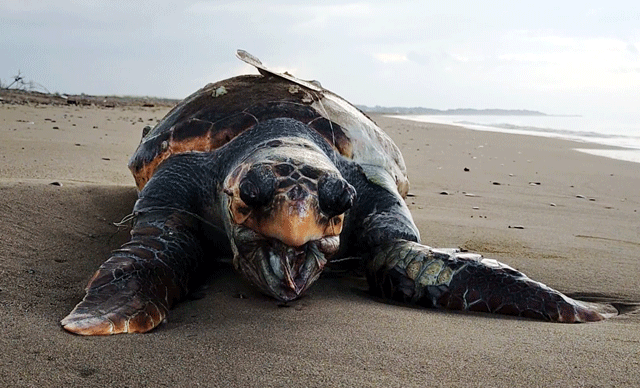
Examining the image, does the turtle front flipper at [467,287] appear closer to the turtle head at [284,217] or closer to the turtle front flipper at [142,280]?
the turtle head at [284,217]

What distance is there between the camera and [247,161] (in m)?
2.64

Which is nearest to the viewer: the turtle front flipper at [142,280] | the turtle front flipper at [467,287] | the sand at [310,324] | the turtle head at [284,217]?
the sand at [310,324]

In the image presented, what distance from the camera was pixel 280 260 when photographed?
2.41 meters

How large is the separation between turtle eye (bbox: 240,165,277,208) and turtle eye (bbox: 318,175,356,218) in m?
0.19

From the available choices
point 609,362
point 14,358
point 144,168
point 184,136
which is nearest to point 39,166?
point 144,168

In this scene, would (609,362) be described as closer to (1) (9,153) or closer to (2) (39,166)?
(2) (39,166)

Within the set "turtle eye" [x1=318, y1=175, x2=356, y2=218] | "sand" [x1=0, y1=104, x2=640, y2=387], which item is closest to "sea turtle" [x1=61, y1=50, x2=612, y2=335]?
"turtle eye" [x1=318, y1=175, x2=356, y2=218]

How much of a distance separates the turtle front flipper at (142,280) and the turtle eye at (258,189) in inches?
20.1

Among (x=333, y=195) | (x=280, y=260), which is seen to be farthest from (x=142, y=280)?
(x=333, y=195)

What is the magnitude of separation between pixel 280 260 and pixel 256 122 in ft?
3.89

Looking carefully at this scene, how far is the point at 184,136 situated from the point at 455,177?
479cm

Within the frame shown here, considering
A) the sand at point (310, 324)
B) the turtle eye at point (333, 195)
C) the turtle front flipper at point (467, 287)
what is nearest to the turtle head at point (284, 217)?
the turtle eye at point (333, 195)

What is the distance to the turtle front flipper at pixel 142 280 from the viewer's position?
2.09 meters

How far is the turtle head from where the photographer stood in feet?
7.45
